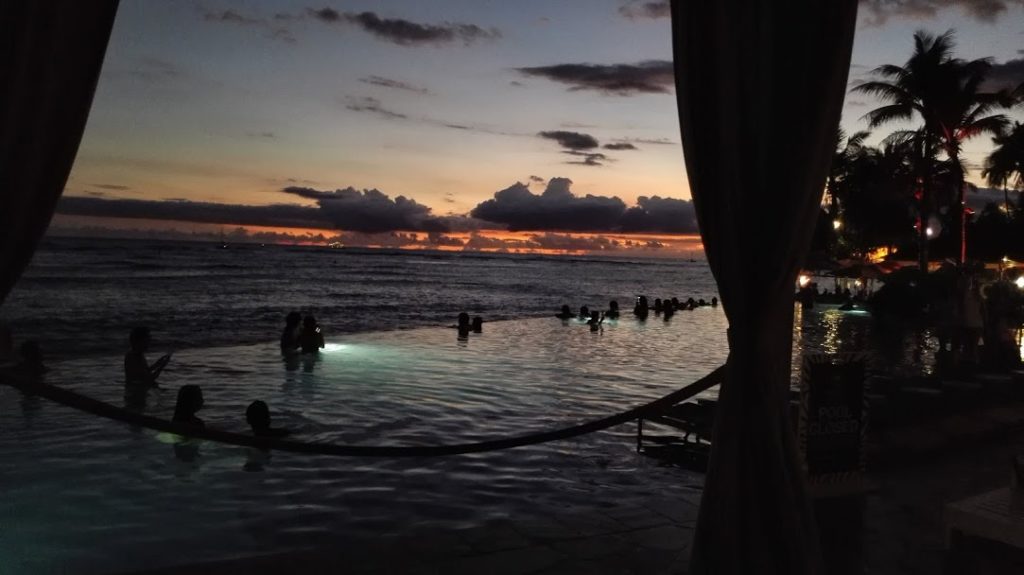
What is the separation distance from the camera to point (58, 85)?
112 inches

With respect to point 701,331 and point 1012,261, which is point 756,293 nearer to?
point 701,331

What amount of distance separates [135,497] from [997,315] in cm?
1270

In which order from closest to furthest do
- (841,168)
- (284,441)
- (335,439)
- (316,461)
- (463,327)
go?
1. (284,441)
2. (316,461)
3. (335,439)
4. (463,327)
5. (841,168)

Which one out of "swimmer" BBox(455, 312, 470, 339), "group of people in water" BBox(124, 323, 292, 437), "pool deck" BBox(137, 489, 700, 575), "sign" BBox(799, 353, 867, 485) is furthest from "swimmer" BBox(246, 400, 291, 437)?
"swimmer" BBox(455, 312, 470, 339)

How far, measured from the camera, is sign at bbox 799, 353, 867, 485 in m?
3.76

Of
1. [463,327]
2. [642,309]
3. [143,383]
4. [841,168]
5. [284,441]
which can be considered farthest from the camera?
[841,168]

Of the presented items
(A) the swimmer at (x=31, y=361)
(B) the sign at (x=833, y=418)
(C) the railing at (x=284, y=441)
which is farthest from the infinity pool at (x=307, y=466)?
(B) the sign at (x=833, y=418)

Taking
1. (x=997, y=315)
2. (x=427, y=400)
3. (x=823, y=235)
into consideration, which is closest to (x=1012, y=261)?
(x=823, y=235)

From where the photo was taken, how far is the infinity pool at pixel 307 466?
5.50 metres

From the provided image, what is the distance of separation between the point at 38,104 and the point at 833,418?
400 centimetres

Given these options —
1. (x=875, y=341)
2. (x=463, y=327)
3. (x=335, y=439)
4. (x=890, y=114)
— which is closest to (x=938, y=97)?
(x=890, y=114)

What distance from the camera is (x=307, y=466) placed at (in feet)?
24.4

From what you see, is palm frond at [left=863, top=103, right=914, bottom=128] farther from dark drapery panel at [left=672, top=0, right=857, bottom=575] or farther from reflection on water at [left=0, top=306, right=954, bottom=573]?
dark drapery panel at [left=672, top=0, right=857, bottom=575]

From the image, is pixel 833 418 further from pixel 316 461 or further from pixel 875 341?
pixel 875 341
